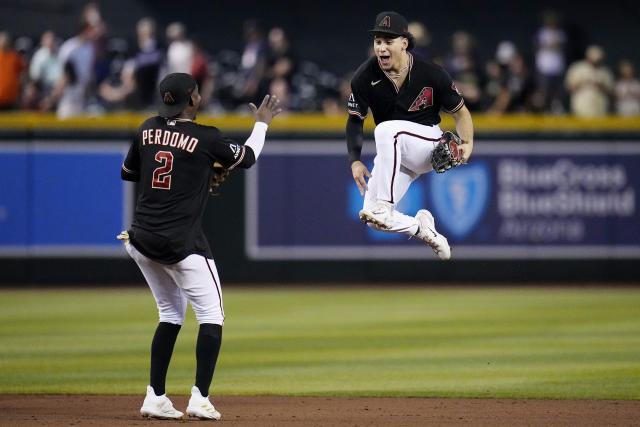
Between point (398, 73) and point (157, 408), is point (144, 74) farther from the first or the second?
point (157, 408)

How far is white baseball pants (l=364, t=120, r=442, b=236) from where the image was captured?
24.1ft

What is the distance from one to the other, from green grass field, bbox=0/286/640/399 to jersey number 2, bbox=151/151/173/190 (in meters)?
2.23

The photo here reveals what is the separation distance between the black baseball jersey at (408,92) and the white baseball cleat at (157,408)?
228 cm

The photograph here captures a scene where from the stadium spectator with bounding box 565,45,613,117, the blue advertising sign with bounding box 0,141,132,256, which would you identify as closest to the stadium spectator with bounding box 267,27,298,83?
the blue advertising sign with bounding box 0,141,132,256

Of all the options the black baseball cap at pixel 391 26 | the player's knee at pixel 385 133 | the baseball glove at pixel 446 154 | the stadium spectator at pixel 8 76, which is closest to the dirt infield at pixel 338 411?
the baseball glove at pixel 446 154

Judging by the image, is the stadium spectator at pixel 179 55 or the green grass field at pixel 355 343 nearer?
the green grass field at pixel 355 343

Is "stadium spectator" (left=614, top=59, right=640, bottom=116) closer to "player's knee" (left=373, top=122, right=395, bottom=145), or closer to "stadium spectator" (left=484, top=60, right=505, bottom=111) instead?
"stadium spectator" (left=484, top=60, right=505, bottom=111)

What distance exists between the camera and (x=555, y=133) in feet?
54.0

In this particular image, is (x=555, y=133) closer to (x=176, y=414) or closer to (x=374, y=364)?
(x=374, y=364)

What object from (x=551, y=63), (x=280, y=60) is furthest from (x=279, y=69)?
(x=551, y=63)

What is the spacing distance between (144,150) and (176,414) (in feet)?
5.44

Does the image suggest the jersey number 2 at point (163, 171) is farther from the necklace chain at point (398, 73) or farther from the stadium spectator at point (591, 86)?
Answer: the stadium spectator at point (591, 86)

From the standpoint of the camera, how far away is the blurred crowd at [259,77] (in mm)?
16219

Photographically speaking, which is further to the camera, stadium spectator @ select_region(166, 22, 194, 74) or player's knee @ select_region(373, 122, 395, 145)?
stadium spectator @ select_region(166, 22, 194, 74)
